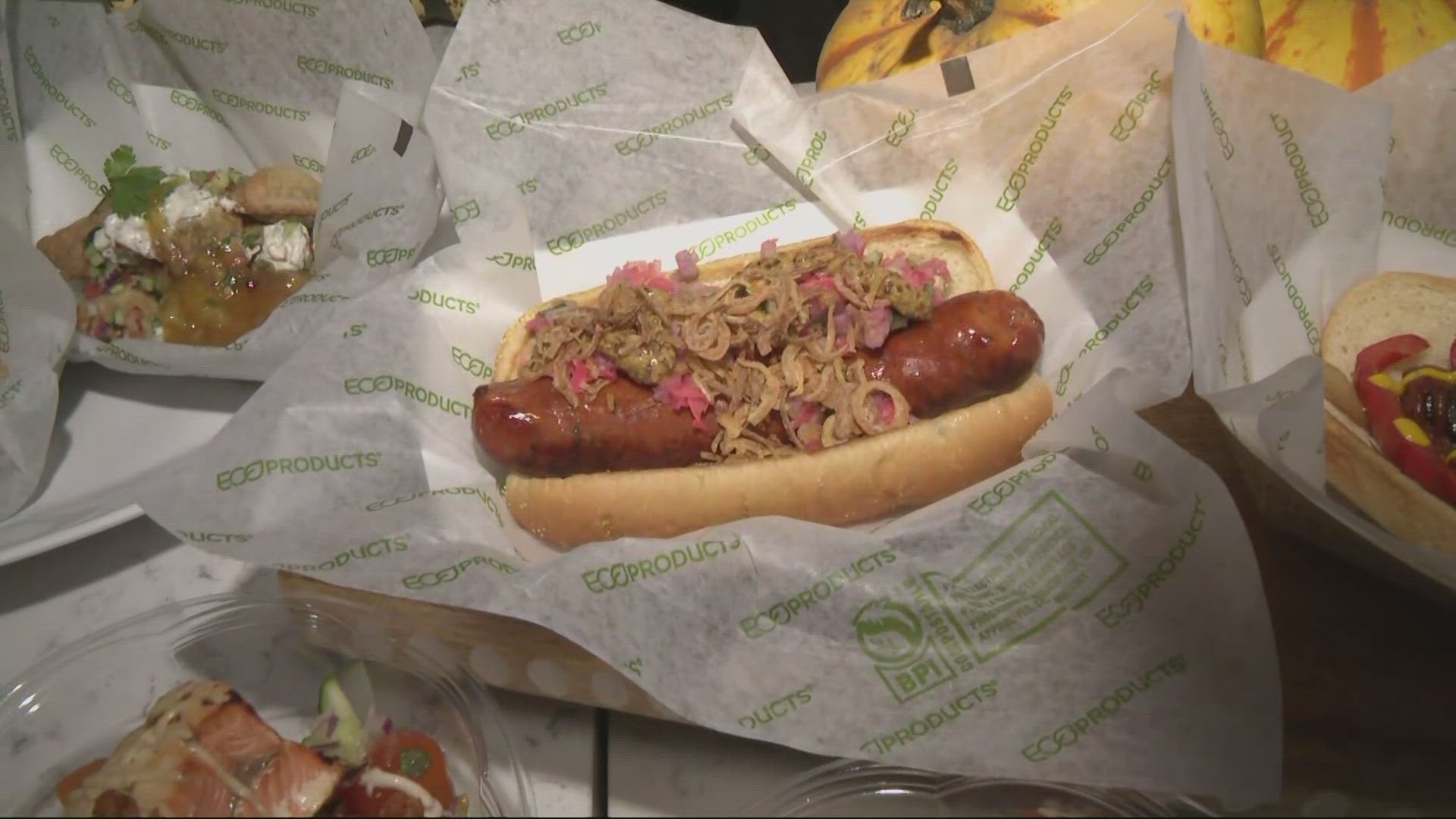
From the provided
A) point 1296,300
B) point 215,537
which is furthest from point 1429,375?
point 215,537

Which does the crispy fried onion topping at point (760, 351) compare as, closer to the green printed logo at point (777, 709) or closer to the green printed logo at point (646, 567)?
the green printed logo at point (646, 567)

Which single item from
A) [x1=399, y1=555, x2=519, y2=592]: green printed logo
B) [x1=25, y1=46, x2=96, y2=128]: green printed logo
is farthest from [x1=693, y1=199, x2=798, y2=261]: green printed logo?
[x1=25, y1=46, x2=96, y2=128]: green printed logo

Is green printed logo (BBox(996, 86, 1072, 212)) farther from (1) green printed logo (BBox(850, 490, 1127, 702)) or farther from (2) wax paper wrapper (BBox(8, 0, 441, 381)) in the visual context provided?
(2) wax paper wrapper (BBox(8, 0, 441, 381))

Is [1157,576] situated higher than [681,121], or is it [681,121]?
[681,121]

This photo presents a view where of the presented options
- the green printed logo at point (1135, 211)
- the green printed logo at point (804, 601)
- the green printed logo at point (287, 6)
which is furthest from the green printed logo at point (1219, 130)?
the green printed logo at point (287, 6)

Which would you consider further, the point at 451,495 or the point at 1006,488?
the point at 451,495

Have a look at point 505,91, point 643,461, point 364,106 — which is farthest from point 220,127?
point 643,461

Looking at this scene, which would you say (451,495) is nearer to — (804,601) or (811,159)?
(804,601)

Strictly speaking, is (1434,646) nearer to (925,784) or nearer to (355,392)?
(925,784)
